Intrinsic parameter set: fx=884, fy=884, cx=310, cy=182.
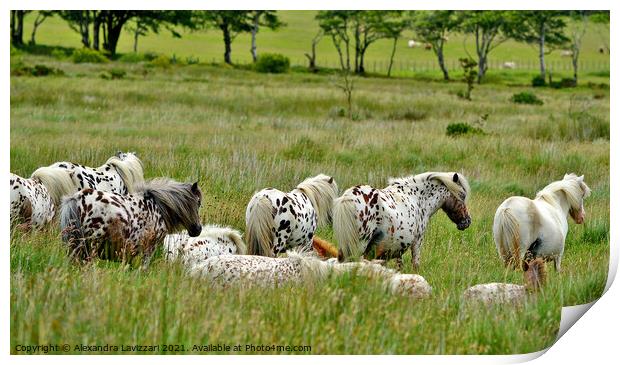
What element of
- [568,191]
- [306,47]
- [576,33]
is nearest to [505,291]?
[568,191]

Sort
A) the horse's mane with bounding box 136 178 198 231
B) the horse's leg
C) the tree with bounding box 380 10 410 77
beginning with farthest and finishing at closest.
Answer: the tree with bounding box 380 10 410 77
the horse's leg
the horse's mane with bounding box 136 178 198 231

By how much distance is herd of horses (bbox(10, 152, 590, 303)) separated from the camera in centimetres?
750

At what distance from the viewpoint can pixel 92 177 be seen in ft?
31.1

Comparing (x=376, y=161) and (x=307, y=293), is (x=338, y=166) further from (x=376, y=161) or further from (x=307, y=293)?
(x=307, y=293)

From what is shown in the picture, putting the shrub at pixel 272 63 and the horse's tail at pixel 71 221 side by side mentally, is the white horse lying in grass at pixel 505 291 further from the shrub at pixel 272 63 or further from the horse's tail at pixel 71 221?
the shrub at pixel 272 63

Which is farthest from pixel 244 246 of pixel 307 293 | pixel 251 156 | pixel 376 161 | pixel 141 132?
pixel 141 132

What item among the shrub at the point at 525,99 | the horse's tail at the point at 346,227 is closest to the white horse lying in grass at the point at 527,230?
the horse's tail at the point at 346,227

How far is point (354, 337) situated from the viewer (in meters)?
6.51

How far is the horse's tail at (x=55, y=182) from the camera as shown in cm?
915

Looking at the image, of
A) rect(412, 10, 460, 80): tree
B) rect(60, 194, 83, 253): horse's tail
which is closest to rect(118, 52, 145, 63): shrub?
rect(412, 10, 460, 80): tree

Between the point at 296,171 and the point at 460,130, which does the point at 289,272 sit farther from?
the point at 460,130

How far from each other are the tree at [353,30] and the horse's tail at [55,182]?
483 inches

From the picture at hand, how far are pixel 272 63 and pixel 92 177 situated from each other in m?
17.2

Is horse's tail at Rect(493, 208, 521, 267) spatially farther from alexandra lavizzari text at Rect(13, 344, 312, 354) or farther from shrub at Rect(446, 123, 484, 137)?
shrub at Rect(446, 123, 484, 137)
